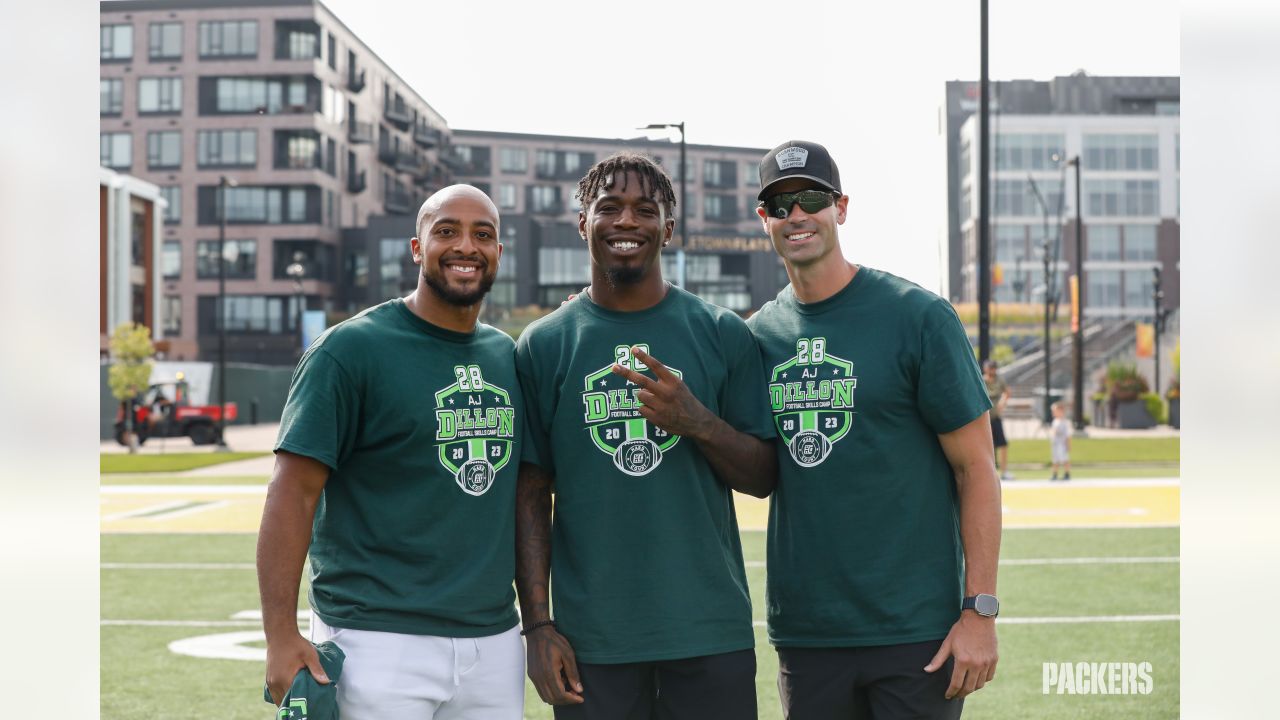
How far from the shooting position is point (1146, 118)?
289 ft

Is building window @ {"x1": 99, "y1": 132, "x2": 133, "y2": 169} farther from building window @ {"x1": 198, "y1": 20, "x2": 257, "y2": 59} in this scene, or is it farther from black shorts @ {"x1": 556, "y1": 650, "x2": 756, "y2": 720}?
black shorts @ {"x1": 556, "y1": 650, "x2": 756, "y2": 720}

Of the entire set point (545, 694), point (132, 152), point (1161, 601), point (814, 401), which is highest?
point (132, 152)

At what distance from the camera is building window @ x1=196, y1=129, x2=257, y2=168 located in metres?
68.2

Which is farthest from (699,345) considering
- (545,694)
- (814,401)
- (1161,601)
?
(1161,601)

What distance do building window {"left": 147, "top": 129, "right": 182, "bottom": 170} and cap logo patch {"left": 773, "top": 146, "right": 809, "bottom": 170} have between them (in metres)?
72.3

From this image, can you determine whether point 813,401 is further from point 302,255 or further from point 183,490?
point 302,255

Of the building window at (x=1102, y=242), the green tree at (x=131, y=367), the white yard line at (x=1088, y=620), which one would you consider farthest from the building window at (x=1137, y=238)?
the white yard line at (x=1088, y=620)

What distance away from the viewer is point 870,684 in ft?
12.3

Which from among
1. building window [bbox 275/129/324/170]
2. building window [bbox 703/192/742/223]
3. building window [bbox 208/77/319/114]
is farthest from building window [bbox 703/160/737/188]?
building window [bbox 208/77/319/114]

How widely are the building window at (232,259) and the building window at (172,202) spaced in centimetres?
213

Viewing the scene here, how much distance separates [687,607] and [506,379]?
95 centimetres

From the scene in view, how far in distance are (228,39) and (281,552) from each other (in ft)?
234

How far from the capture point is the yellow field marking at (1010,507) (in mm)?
14352
